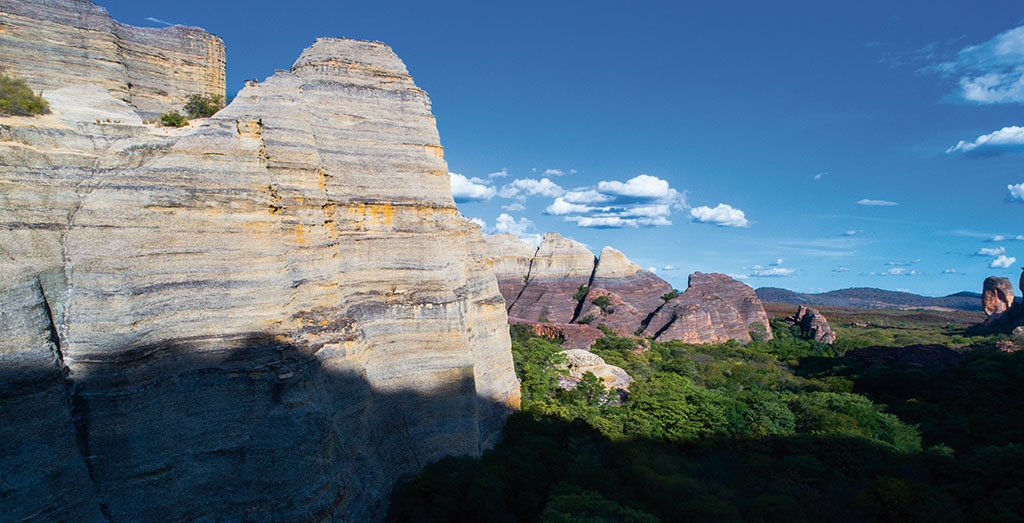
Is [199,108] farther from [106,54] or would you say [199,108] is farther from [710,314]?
[710,314]

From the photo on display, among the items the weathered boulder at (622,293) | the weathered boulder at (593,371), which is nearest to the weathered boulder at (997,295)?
the weathered boulder at (622,293)

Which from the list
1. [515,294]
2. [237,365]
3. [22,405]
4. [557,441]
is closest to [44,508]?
[22,405]

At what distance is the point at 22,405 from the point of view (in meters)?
8.03

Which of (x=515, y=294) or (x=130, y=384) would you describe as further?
(x=515, y=294)

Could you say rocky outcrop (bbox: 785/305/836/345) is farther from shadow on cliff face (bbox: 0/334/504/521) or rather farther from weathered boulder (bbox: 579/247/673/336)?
shadow on cliff face (bbox: 0/334/504/521)

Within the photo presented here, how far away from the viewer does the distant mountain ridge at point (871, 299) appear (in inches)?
5586

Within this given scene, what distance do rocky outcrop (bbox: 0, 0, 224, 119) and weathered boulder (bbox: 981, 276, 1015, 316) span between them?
9398 centimetres

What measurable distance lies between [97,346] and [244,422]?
2877 millimetres

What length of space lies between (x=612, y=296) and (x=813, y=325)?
22.2m

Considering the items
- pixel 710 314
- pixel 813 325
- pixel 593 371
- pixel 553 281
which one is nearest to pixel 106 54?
pixel 593 371

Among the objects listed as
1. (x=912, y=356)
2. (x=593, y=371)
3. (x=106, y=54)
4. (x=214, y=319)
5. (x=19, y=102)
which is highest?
(x=106, y=54)

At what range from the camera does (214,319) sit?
1062 centimetres

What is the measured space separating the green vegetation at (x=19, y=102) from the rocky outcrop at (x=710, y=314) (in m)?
48.5

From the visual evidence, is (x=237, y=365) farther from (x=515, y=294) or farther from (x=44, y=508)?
(x=515, y=294)
